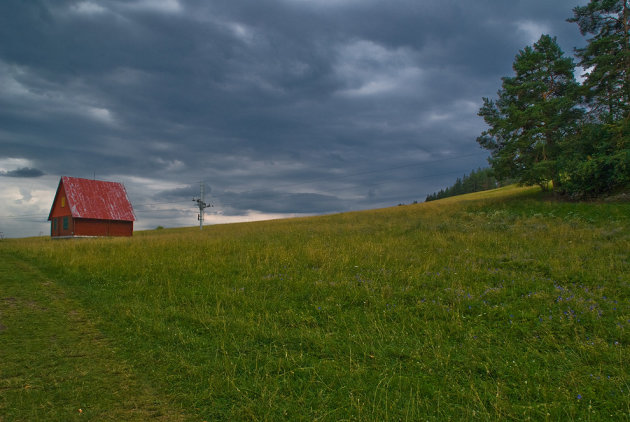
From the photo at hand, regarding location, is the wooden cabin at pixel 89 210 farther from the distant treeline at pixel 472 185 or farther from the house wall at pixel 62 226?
the distant treeline at pixel 472 185

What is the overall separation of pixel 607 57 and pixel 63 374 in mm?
38772

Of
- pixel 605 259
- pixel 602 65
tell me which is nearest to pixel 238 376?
pixel 605 259

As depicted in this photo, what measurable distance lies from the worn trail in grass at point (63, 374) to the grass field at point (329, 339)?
0.03 metres

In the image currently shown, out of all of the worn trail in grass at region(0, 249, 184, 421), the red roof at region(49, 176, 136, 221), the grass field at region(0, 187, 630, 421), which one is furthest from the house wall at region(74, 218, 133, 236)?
the worn trail in grass at region(0, 249, 184, 421)

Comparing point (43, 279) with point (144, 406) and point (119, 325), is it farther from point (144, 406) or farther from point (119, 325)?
point (144, 406)

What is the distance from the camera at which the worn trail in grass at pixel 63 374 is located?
14.2ft

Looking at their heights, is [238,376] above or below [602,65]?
below

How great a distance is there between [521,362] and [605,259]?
8527 millimetres

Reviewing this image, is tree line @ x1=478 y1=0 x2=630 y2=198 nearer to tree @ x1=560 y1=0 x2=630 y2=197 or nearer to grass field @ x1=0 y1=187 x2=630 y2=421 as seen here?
tree @ x1=560 y1=0 x2=630 y2=197

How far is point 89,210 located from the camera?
3788 centimetres

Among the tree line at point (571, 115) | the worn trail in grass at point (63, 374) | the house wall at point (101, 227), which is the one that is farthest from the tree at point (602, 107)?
the house wall at point (101, 227)

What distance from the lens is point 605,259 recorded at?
10.9 m

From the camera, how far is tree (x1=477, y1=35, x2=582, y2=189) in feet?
97.5

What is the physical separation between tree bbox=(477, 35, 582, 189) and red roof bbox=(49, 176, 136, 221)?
43.6 m
